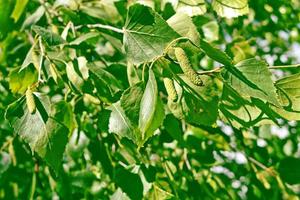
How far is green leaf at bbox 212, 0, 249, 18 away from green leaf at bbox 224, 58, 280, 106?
0.70ft

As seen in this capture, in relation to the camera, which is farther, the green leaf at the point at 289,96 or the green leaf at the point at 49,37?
the green leaf at the point at 49,37

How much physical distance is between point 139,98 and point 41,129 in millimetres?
205

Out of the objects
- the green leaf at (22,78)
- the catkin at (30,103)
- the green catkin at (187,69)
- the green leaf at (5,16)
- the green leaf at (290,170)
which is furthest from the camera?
the green leaf at (290,170)

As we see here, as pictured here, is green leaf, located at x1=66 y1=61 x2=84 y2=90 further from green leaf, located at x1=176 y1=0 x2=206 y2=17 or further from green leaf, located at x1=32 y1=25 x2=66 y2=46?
green leaf, located at x1=176 y1=0 x2=206 y2=17

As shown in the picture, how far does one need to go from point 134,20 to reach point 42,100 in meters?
0.23

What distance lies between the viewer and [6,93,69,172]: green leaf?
0.87m

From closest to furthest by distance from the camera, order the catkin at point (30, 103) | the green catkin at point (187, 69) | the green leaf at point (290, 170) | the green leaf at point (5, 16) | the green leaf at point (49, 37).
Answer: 1. the green catkin at point (187, 69)
2. the catkin at point (30, 103)
3. the green leaf at point (49, 37)
4. the green leaf at point (5, 16)
5. the green leaf at point (290, 170)

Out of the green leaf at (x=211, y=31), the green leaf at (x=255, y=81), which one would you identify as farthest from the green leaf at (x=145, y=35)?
the green leaf at (x=211, y=31)

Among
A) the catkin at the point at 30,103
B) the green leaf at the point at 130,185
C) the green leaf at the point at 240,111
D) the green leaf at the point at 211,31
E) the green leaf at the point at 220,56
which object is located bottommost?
the green leaf at the point at 130,185

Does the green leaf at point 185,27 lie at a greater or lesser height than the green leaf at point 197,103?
greater

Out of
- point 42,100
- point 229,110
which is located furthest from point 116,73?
point 229,110

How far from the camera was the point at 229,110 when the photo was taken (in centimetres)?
83

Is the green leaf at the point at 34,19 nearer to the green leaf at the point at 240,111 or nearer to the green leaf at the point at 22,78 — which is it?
the green leaf at the point at 22,78

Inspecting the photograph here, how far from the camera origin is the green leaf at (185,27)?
0.78 meters
